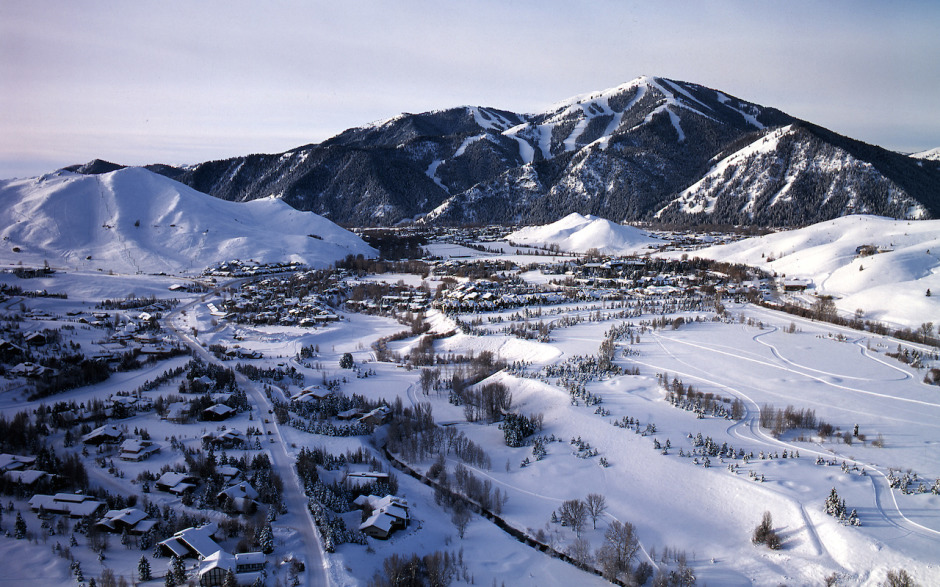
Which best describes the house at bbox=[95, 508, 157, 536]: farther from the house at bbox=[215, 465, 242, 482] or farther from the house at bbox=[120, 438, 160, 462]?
the house at bbox=[120, 438, 160, 462]

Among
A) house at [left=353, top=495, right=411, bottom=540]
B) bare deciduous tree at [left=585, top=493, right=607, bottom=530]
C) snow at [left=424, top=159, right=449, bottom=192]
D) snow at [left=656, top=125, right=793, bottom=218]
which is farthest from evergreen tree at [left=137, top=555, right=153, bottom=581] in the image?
snow at [left=424, top=159, right=449, bottom=192]

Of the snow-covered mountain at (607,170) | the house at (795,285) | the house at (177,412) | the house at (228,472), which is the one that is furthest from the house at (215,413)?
the snow-covered mountain at (607,170)

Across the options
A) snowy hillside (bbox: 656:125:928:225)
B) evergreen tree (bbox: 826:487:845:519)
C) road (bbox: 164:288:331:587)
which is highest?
snowy hillside (bbox: 656:125:928:225)

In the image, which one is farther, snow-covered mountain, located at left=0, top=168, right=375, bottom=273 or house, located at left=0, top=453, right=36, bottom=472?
snow-covered mountain, located at left=0, top=168, right=375, bottom=273

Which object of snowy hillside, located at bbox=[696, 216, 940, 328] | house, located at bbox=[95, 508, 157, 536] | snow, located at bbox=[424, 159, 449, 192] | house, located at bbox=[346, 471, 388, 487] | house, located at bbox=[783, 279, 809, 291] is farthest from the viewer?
snow, located at bbox=[424, 159, 449, 192]

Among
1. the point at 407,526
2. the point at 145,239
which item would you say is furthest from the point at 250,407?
the point at 145,239

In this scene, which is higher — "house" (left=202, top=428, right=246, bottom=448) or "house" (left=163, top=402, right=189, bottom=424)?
"house" (left=202, top=428, right=246, bottom=448)

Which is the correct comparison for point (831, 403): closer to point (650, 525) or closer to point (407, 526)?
point (650, 525)
